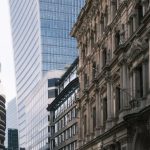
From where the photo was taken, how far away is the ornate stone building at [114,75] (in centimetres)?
4666

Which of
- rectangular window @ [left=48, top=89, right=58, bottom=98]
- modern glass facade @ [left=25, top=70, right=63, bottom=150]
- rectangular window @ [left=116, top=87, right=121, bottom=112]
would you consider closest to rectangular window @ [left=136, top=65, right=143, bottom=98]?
rectangular window @ [left=116, top=87, right=121, bottom=112]

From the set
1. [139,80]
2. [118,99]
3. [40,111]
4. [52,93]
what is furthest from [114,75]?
[40,111]

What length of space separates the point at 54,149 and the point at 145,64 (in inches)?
3491

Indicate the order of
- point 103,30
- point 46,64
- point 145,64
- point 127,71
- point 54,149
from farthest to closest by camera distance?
point 46,64 < point 54,149 < point 103,30 < point 127,71 < point 145,64

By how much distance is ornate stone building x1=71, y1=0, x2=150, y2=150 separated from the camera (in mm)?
46656

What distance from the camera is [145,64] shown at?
46.5 m

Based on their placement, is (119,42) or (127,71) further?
(119,42)

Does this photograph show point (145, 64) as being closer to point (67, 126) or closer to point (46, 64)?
point (67, 126)

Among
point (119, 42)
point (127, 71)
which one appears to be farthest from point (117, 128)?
point (119, 42)

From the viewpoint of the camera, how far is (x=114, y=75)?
56125 millimetres

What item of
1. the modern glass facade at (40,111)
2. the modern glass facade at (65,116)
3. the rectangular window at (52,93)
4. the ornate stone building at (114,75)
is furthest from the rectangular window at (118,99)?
the rectangular window at (52,93)

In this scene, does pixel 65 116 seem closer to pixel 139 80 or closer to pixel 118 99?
pixel 118 99

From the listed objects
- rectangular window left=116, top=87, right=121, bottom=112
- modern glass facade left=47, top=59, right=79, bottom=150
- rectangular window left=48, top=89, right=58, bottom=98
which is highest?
rectangular window left=48, top=89, right=58, bottom=98

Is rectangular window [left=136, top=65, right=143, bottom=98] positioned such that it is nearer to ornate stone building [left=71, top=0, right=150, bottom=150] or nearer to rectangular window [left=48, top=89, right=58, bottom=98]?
ornate stone building [left=71, top=0, right=150, bottom=150]
